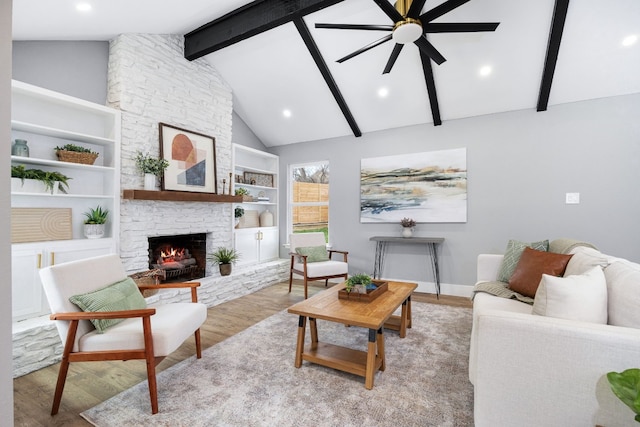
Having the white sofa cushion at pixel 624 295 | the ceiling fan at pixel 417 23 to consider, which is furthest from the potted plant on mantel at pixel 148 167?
the white sofa cushion at pixel 624 295

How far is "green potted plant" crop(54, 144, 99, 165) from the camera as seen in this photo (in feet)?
9.25

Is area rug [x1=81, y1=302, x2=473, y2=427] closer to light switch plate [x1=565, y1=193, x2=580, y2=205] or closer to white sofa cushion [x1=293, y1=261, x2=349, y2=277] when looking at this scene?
white sofa cushion [x1=293, y1=261, x2=349, y2=277]

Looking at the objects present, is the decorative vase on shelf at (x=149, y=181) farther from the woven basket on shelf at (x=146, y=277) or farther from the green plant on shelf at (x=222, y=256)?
the green plant on shelf at (x=222, y=256)

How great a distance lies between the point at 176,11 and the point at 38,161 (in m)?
2.07

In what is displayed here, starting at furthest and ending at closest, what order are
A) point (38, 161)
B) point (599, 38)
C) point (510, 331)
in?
point (599, 38), point (38, 161), point (510, 331)

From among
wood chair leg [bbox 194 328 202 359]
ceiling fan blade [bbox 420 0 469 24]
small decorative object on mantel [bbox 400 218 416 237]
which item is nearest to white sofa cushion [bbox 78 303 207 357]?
wood chair leg [bbox 194 328 202 359]

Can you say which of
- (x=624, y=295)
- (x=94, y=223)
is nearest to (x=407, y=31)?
(x=624, y=295)

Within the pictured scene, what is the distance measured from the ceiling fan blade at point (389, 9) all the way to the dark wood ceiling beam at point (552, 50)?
5.72 ft

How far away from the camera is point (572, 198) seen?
12.6 ft

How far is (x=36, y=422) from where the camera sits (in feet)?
5.69

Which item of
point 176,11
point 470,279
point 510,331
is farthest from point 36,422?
point 470,279

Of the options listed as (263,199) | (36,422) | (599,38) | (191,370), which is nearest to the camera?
(36,422)

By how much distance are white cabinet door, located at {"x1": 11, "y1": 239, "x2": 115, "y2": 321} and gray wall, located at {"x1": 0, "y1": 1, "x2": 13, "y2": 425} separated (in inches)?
69.8

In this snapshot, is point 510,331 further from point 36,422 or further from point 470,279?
point 470,279
